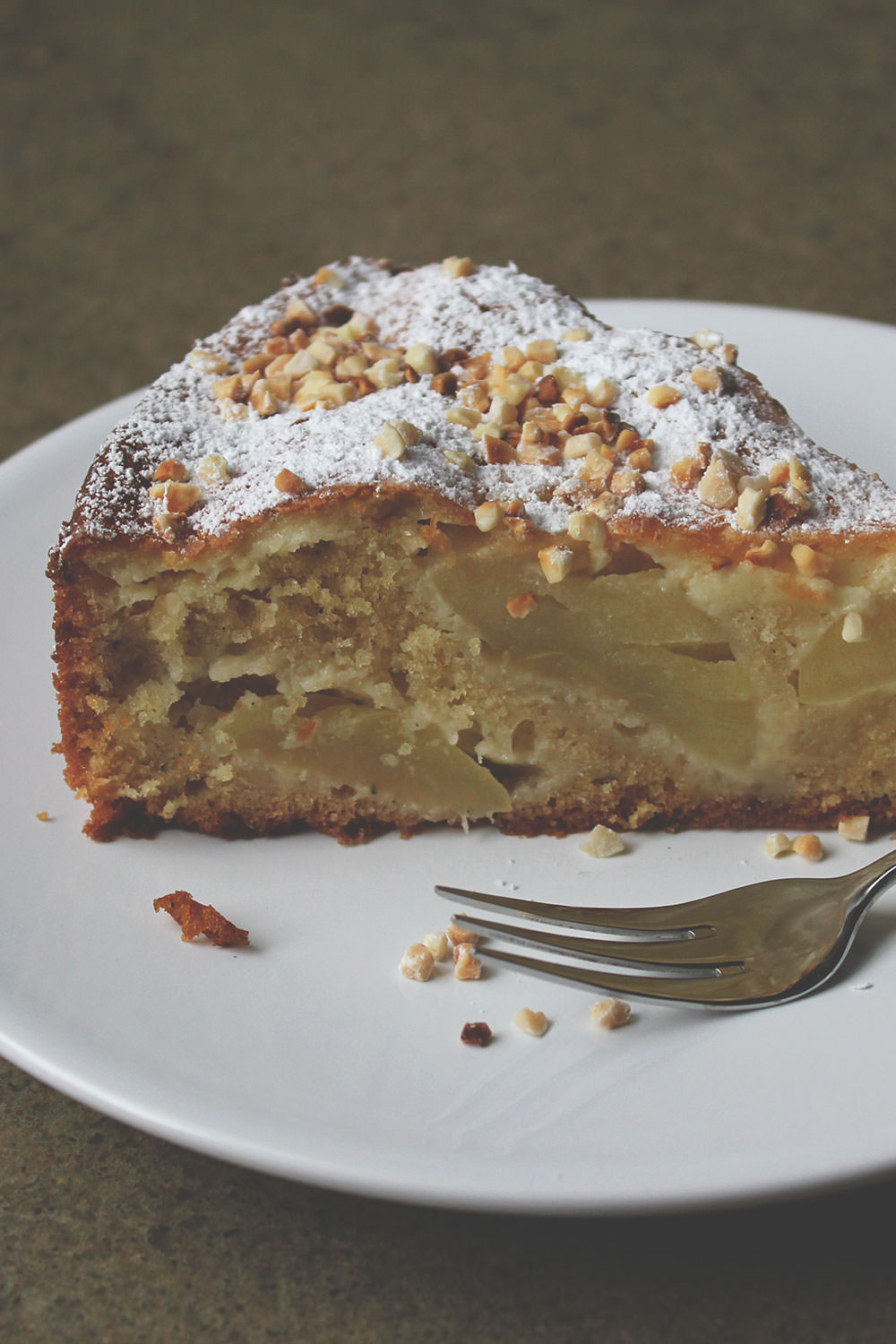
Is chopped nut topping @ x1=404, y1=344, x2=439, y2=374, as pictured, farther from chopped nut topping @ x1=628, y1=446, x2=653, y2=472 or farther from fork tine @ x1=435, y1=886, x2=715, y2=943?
fork tine @ x1=435, y1=886, x2=715, y2=943

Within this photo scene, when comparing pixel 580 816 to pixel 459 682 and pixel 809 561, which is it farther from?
pixel 809 561

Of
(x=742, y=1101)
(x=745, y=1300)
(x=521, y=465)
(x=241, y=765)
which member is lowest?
(x=745, y=1300)

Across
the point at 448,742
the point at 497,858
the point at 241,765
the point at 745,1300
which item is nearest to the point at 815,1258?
the point at 745,1300

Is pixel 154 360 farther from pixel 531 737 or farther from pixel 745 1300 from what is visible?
pixel 745 1300

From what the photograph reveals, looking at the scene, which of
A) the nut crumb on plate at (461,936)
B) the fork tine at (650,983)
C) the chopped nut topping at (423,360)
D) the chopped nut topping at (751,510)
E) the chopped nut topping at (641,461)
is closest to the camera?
the fork tine at (650,983)

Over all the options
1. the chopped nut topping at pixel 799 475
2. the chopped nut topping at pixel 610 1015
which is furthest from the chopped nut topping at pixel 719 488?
the chopped nut topping at pixel 610 1015

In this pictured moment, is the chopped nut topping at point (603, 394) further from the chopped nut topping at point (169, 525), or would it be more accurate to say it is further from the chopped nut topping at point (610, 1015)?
the chopped nut topping at point (610, 1015)

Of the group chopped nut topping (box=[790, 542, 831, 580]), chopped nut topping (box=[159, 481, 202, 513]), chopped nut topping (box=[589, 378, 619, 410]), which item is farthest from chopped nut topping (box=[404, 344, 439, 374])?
chopped nut topping (box=[790, 542, 831, 580])
